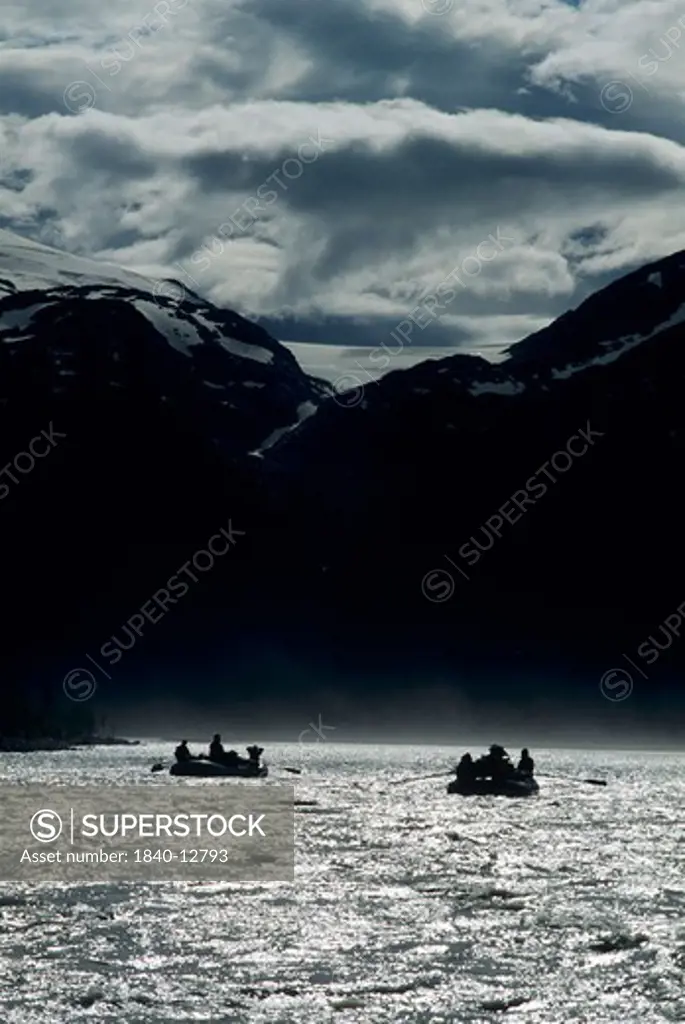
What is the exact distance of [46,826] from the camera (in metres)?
133

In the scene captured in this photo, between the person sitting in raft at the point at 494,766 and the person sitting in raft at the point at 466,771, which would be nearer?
the person sitting in raft at the point at 466,771

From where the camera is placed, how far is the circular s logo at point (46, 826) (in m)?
122

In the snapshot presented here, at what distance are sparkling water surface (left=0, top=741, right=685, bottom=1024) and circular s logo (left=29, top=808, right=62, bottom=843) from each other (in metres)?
21.0

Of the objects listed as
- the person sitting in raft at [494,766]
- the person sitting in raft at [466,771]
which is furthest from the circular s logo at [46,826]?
the person sitting in raft at [494,766]

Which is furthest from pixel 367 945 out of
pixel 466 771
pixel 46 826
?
pixel 466 771

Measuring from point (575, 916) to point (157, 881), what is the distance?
24528mm

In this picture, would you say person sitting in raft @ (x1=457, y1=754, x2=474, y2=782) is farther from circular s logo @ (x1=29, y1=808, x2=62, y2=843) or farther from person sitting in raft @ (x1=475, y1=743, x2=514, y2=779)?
circular s logo @ (x1=29, y1=808, x2=62, y2=843)

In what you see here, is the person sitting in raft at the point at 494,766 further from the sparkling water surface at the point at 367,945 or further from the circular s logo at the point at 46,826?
the sparkling water surface at the point at 367,945

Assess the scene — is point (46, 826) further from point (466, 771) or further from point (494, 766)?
point (494, 766)

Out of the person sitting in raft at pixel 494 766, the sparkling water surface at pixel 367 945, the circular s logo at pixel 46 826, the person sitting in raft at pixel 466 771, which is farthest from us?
the person sitting in raft at pixel 494 766

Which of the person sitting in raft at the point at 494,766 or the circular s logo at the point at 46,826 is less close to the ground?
the person sitting in raft at the point at 494,766

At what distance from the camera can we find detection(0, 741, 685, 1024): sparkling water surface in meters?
57.5

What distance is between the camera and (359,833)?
438 ft

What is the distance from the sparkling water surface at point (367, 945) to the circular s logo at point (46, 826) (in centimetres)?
2097
